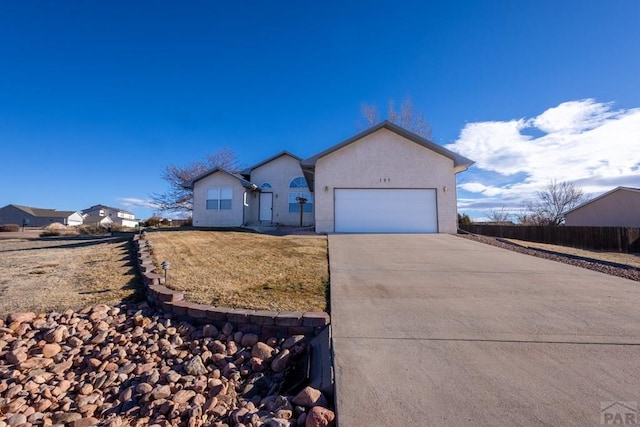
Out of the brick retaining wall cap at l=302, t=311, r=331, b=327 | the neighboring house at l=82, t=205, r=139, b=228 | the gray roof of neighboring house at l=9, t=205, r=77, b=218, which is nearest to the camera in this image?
the brick retaining wall cap at l=302, t=311, r=331, b=327

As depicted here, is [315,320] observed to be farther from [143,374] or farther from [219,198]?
[219,198]

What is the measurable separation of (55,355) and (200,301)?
5.32 ft

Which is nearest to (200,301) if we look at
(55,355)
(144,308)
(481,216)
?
(144,308)

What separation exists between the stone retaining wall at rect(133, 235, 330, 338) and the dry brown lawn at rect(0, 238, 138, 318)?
1120 millimetres

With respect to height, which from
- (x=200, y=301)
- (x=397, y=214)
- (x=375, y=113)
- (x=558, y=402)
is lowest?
(x=558, y=402)

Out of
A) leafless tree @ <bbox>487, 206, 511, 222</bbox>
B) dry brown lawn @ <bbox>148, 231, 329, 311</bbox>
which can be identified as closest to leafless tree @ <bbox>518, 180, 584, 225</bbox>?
leafless tree @ <bbox>487, 206, 511, 222</bbox>

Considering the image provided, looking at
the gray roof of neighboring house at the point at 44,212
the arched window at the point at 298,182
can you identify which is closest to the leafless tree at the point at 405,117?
the arched window at the point at 298,182

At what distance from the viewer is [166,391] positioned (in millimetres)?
2717

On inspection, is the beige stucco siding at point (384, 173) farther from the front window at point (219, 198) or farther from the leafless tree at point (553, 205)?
the leafless tree at point (553, 205)

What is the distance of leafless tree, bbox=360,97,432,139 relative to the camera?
81.7 feet

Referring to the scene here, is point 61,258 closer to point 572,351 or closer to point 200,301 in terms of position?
point 200,301

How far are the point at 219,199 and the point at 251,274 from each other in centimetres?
1348

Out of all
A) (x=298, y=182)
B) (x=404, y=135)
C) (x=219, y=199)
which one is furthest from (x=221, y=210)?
(x=404, y=135)

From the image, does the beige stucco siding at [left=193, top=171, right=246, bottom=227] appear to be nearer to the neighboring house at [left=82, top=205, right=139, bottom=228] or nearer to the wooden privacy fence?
the wooden privacy fence
